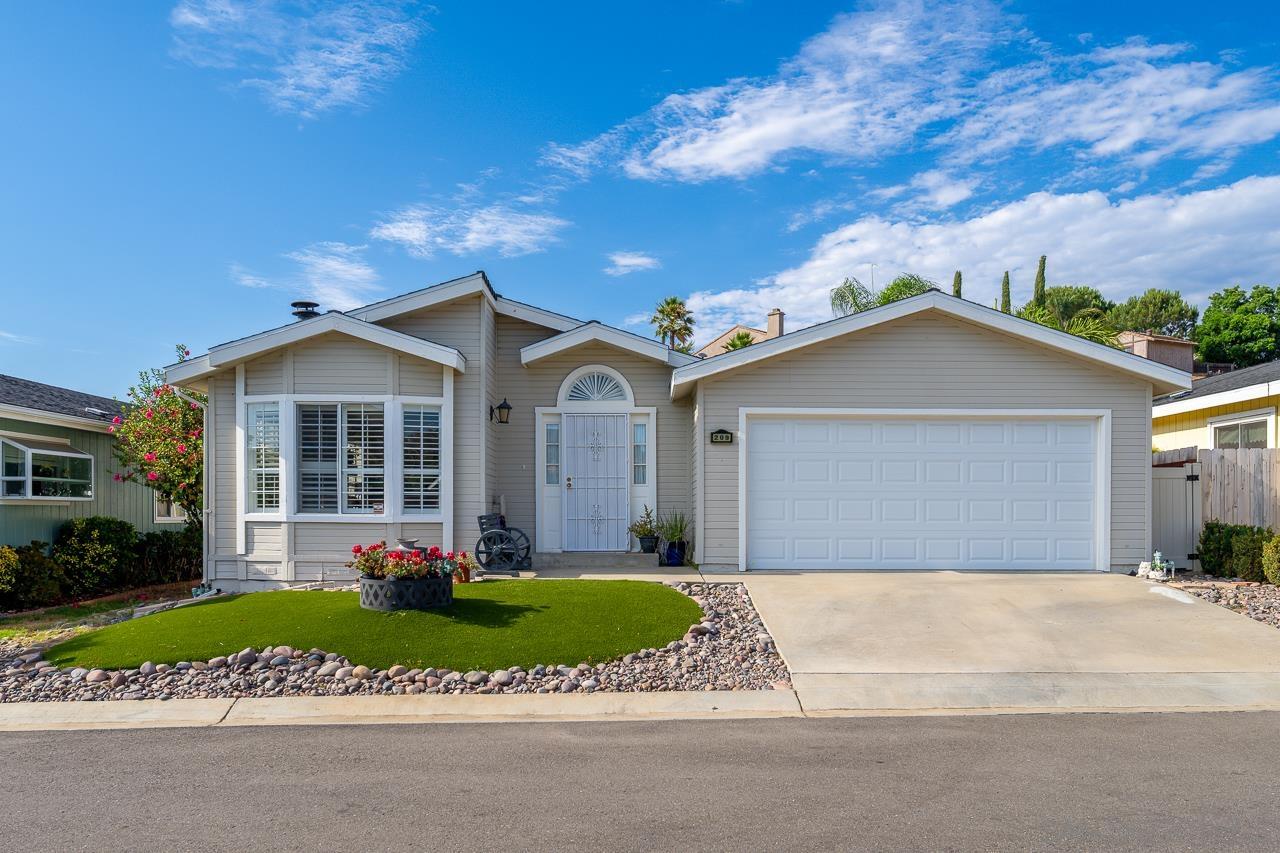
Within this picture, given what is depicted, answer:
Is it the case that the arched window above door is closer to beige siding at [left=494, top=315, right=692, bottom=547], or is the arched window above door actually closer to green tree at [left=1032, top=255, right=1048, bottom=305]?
beige siding at [left=494, top=315, right=692, bottom=547]

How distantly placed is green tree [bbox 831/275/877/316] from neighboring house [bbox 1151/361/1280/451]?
1176 cm

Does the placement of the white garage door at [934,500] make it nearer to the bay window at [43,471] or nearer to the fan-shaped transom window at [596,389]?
the fan-shaped transom window at [596,389]

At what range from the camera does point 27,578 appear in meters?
12.0

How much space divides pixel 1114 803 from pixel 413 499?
907cm

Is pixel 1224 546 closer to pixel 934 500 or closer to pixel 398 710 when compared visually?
pixel 934 500

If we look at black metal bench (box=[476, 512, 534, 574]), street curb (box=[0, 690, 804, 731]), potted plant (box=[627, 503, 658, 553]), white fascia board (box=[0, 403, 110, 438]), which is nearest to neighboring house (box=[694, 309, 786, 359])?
potted plant (box=[627, 503, 658, 553])

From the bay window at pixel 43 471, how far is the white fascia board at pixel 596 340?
786 cm

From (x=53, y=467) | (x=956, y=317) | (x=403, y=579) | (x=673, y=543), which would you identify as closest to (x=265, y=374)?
(x=403, y=579)

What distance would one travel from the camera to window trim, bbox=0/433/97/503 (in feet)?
40.8

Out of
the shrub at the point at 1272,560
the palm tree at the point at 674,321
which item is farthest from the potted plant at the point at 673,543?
the palm tree at the point at 674,321

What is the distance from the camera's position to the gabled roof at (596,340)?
12.4 meters

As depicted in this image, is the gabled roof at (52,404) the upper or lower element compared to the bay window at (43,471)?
upper

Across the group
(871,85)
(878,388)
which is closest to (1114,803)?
(878,388)

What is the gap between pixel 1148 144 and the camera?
16062 mm
